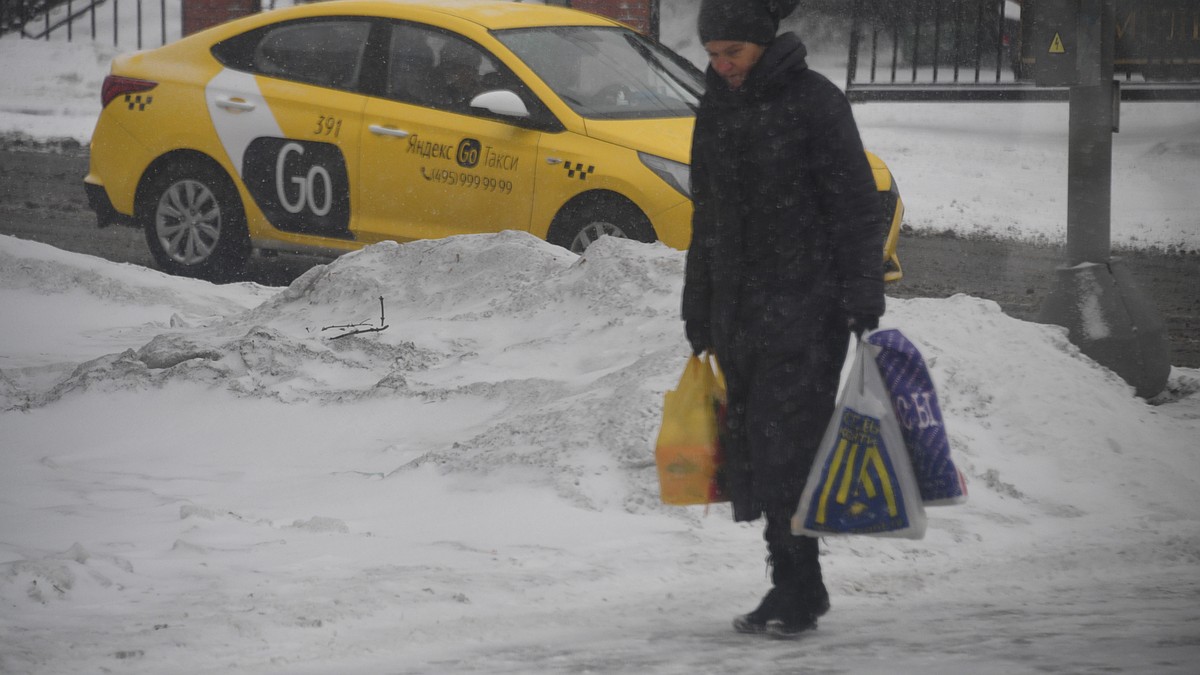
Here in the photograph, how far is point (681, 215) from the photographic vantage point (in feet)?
23.8

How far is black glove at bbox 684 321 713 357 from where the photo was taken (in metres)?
3.90

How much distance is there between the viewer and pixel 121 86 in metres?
8.73

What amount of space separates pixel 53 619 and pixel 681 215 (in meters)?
4.08

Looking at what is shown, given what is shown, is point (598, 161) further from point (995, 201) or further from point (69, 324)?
point (995, 201)

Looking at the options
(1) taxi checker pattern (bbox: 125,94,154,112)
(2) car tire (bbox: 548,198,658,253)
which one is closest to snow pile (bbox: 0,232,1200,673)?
(2) car tire (bbox: 548,198,658,253)

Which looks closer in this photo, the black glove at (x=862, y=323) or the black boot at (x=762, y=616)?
the black glove at (x=862, y=323)

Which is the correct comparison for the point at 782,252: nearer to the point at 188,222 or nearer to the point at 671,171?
the point at 671,171

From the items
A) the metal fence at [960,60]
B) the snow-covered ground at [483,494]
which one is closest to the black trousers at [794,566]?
the snow-covered ground at [483,494]

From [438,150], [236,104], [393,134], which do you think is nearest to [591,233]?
[438,150]

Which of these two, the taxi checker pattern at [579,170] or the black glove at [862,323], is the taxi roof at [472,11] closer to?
the taxi checker pattern at [579,170]

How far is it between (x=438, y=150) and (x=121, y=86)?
2117 millimetres

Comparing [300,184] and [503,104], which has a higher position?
[503,104]

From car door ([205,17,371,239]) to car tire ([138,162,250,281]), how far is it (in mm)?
167

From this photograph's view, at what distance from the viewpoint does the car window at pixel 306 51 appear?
828cm
